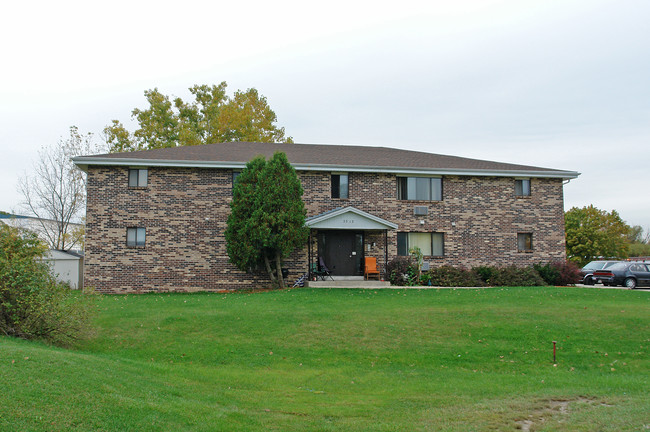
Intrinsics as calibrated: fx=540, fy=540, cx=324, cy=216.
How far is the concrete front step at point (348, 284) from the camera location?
67.8ft

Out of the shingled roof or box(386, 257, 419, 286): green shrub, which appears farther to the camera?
box(386, 257, 419, 286): green shrub

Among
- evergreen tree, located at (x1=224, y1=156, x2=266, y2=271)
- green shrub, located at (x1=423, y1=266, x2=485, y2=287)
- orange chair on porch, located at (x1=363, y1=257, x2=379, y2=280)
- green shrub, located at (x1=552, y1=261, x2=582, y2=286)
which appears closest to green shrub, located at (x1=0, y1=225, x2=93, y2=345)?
evergreen tree, located at (x1=224, y1=156, x2=266, y2=271)

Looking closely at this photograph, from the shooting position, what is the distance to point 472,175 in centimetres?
2439

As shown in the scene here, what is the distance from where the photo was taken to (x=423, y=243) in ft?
78.3

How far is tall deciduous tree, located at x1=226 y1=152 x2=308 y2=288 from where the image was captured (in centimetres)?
1998

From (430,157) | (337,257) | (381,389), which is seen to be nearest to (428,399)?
(381,389)

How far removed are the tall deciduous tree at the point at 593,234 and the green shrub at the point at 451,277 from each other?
28252 mm

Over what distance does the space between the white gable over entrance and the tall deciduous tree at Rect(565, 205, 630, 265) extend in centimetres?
3143

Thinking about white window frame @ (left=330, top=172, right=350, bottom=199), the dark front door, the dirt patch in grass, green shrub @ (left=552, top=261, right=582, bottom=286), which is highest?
white window frame @ (left=330, top=172, right=350, bottom=199)

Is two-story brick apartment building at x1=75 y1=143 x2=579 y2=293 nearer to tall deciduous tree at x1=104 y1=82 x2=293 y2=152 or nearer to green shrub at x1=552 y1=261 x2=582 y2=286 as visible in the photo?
green shrub at x1=552 y1=261 x2=582 y2=286

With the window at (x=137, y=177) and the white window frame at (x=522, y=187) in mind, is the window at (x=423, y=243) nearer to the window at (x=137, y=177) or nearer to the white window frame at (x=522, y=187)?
the white window frame at (x=522, y=187)

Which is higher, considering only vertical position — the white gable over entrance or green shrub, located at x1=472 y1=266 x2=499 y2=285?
the white gable over entrance

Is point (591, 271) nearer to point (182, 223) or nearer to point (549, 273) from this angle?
point (549, 273)

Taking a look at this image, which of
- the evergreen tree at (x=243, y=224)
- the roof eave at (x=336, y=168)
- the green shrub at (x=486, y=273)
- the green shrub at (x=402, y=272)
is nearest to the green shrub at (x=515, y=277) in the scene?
the green shrub at (x=486, y=273)
